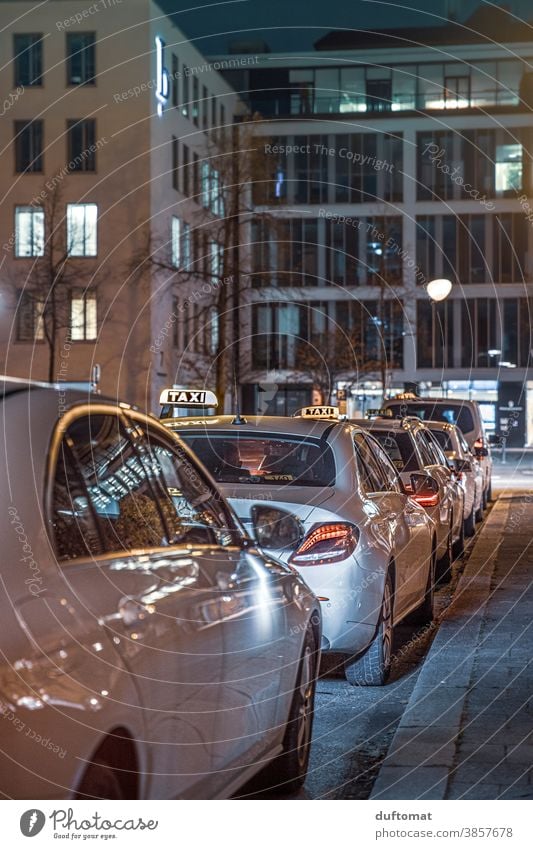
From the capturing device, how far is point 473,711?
7508 millimetres

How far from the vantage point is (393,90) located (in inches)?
2731

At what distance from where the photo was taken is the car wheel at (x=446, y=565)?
14739mm

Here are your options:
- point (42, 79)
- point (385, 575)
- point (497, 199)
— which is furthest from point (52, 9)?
point (385, 575)

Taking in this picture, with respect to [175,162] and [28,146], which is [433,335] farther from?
[28,146]

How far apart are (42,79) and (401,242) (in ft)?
68.2

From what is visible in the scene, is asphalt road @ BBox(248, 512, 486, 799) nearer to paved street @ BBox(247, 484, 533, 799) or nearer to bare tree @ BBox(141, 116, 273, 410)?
paved street @ BBox(247, 484, 533, 799)

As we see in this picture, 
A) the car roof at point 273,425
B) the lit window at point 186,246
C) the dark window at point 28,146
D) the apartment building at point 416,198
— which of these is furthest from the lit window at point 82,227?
the car roof at point 273,425

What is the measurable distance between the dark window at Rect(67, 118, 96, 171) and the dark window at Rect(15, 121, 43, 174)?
42.0 inches

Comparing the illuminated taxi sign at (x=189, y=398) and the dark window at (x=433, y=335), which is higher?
the dark window at (x=433, y=335)

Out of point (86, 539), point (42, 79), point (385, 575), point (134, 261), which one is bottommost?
point (385, 575)

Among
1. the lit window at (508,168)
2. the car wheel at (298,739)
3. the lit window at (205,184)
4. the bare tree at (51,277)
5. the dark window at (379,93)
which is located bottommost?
the car wheel at (298,739)

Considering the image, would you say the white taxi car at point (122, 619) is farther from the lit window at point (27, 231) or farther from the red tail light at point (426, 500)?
the lit window at point (27, 231)

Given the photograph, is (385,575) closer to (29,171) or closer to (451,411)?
(451,411)

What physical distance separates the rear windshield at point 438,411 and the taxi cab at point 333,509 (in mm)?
13465
